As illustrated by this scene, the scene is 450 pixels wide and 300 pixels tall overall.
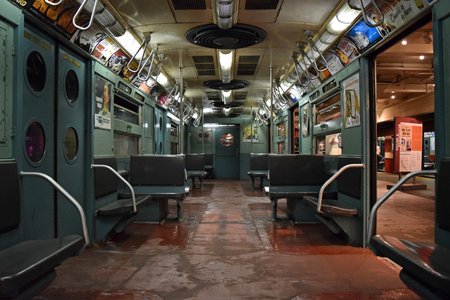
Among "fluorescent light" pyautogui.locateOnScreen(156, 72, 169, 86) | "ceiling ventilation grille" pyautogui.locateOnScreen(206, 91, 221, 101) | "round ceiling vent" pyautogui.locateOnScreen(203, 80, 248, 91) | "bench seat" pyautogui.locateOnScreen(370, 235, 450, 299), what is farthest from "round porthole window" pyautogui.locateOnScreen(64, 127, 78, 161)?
"ceiling ventilation grille" pyautogui.locateOnScreen(206, 91, 221, 101)

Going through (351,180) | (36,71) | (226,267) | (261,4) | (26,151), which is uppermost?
(261,4)

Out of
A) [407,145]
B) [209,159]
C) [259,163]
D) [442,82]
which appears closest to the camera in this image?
[442,82]

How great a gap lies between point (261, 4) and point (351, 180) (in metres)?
2.28

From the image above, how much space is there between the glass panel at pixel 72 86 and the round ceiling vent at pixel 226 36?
A: 61.6 inches

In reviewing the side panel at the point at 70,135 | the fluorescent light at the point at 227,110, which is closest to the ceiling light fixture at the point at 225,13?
the side panel at the point at 70,135

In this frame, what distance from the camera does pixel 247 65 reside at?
241 inches

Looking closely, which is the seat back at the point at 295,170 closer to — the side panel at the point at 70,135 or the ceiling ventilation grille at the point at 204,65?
the ceiling ventilation grille at the point at 204,65

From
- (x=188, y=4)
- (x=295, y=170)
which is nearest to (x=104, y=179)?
(x=188, y=4)

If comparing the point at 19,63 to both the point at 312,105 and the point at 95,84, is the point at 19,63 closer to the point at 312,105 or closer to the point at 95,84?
the point at 95,84

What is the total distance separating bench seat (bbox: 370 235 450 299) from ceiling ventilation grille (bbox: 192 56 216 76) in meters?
4.42

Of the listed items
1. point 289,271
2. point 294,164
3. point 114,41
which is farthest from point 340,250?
point 114,41

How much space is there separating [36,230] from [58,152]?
763 mm

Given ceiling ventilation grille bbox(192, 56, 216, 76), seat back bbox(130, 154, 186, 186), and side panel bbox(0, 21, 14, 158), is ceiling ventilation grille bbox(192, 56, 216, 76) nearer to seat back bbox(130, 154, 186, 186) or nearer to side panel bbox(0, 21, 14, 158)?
seat back bbox(130, 154, 186, 186)

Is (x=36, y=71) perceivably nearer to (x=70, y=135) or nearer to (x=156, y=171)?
(x=70, y=135)
